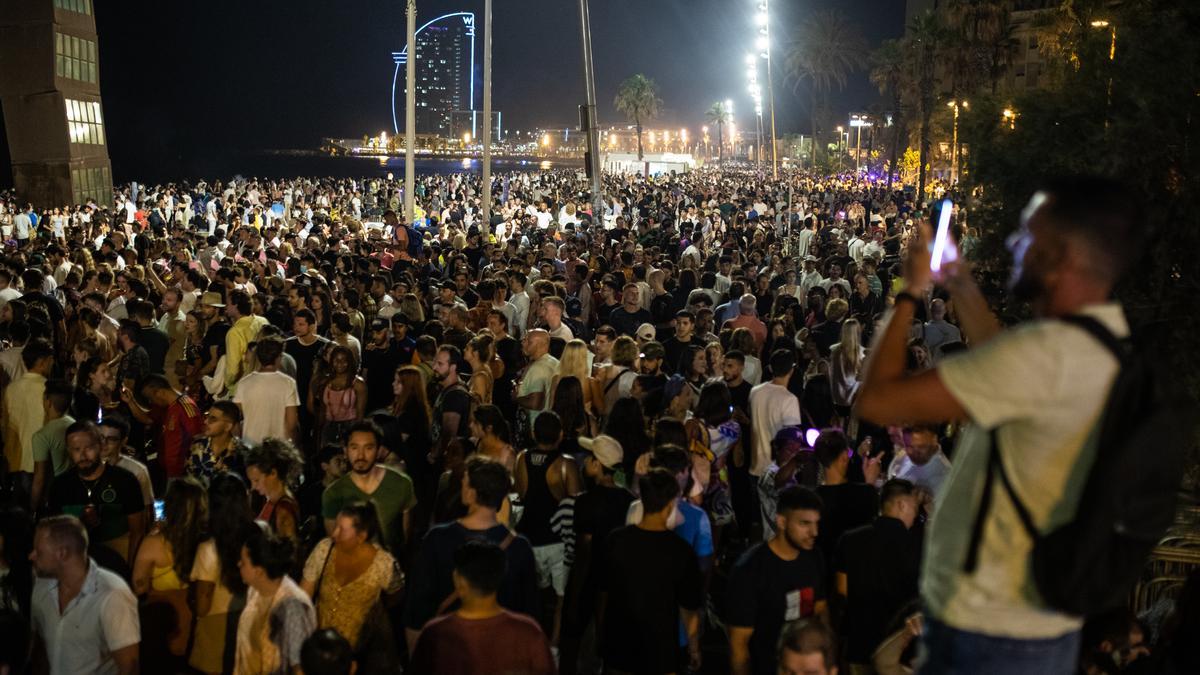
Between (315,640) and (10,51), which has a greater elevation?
(10,51)

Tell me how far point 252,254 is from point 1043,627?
1599cm

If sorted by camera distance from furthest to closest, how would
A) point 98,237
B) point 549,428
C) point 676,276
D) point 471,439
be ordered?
point 98,237 → point 676,276 → point 471,439 → point 549,428

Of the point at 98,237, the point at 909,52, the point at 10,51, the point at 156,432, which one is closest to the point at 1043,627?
the point at 156,432

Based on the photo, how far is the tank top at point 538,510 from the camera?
6410 mm

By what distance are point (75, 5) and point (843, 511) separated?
36451 millimetres

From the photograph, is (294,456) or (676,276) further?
(676,276)

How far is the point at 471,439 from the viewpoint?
23.9ft

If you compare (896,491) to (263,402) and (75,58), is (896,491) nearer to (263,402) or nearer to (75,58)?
(263,402)

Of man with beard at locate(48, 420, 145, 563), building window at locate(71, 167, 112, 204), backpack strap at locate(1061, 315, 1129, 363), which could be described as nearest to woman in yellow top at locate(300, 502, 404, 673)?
man with beard at locate(48, 420, 145, 563)

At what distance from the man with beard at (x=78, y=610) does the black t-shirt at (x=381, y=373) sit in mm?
5070

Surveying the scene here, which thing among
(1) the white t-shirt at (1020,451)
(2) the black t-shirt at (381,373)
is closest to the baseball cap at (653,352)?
(2) the black t-shirt at (381,373)

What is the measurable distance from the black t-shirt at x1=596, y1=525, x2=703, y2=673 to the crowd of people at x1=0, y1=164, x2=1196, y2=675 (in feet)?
0.04

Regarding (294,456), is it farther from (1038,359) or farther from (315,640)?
(1038,359)

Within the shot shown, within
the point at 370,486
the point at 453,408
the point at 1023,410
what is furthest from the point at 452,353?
the point at 1023,410
